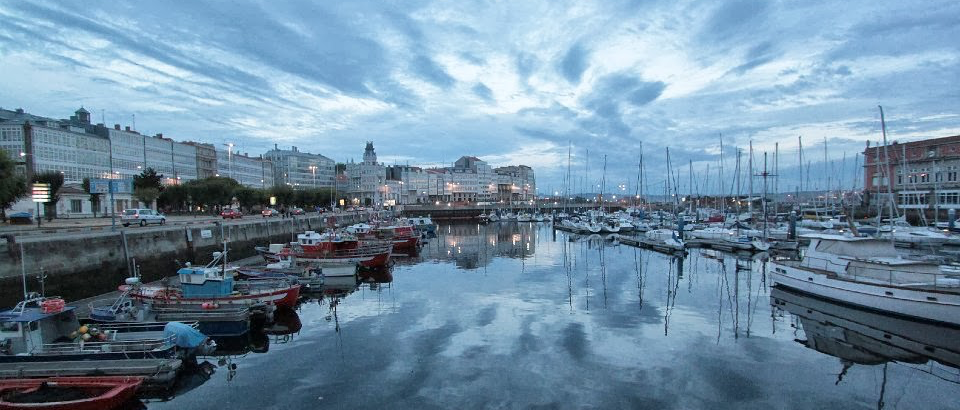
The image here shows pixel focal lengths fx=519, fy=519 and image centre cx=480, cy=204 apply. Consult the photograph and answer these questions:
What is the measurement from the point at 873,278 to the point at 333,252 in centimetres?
3226

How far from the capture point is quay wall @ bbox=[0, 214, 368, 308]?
918 inches

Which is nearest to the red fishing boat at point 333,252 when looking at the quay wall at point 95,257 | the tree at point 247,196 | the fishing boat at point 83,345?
the quay wall at point 95,257

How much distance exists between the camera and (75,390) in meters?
13.1

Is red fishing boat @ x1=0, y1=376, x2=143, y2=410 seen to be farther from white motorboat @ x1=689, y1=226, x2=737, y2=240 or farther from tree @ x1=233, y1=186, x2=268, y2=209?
tree @ x1=233, y1=186, x2=268, y2=209

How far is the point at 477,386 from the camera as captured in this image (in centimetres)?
1448

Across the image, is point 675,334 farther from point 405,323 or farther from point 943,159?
point 943,159

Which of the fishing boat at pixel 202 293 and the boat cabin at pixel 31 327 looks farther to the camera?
the fishing boat at pixel 202 293

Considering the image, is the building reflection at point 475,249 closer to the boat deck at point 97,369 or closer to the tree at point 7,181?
the boat deck at point 97,369

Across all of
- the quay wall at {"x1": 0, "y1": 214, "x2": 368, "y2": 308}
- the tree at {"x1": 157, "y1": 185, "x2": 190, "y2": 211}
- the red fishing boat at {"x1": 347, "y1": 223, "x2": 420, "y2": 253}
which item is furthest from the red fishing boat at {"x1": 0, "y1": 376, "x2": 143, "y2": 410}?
the tree at {"x1": 157, "y1": 185, "x2": 190, "y2": 211}

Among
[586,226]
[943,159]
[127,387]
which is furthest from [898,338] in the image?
[943,159]

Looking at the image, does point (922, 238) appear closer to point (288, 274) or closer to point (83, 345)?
point (288, 274)

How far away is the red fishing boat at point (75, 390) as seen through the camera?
12.4m

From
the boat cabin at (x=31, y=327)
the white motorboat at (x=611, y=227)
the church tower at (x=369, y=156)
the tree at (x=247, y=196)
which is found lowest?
the white motorboat at (x=611, y=227)

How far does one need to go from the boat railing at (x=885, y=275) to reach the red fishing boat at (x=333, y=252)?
27987mm
